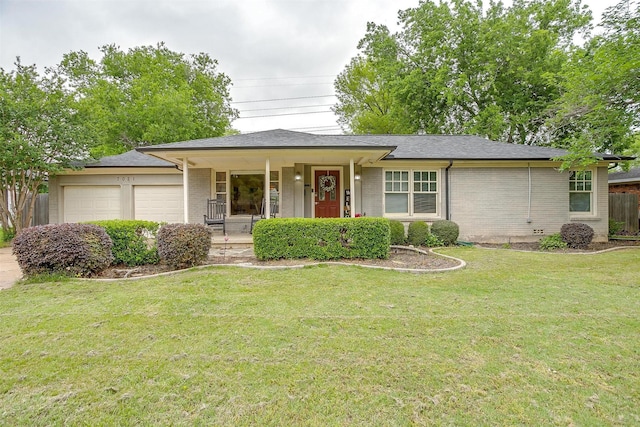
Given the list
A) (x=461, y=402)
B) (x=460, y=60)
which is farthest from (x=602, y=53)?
(x=460, y=60)

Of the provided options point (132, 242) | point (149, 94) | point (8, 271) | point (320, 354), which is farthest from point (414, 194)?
point (149, 94)

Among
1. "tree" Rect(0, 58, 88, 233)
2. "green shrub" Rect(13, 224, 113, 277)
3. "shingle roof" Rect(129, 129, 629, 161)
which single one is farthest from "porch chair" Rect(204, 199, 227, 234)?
"tree" Rect(0, 58, 88, 233)

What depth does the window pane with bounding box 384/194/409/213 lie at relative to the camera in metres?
10.2

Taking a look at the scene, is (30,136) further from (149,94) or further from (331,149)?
(149,94)

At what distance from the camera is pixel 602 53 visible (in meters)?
7.24

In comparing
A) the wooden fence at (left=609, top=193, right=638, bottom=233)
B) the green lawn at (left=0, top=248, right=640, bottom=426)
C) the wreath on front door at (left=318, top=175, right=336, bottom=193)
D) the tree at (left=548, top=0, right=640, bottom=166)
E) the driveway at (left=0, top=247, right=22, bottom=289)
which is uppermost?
the tree at (left=548, top=0, right=640, bottom=166)

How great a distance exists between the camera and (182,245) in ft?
18.4

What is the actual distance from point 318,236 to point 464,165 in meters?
A: 6.30

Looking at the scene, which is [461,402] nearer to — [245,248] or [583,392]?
[583,392]

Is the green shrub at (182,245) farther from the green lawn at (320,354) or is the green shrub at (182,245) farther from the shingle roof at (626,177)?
the shingle roof at (626,177)

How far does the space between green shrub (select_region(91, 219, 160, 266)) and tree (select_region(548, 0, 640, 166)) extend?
1051cm

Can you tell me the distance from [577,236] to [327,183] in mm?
7480

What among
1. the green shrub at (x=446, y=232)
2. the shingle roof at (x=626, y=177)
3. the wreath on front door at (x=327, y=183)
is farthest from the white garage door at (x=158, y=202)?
the shingle roof at (x=626, y=177)

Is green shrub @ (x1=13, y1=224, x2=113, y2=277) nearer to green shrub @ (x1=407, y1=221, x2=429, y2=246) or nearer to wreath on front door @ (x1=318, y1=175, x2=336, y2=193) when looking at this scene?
wreath on front door @ (x1=318, y1=175, x2=336, y2=193)
